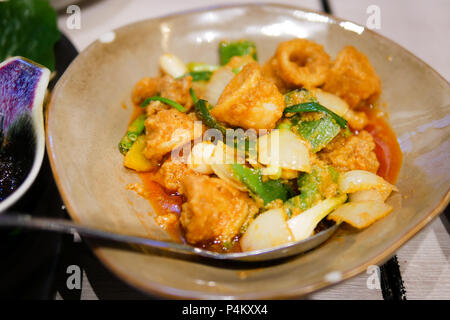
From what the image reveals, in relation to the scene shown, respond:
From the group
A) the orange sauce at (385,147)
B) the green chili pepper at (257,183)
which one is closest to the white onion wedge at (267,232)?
the green chili pepper at (257,183)

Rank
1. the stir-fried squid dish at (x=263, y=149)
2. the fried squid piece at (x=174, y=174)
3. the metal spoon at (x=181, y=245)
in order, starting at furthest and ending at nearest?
the fried squid piece at (x=174, y=174) < the stir-fried squid dish at (x=263, y=149) < the metal spoon at (x=181, y=245)

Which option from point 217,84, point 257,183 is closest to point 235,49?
point 217,84

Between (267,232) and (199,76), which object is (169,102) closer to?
(199,76)

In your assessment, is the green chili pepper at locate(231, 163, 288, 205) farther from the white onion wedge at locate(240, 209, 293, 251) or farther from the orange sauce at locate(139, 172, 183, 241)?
the orange sauce at locate(139, 172, 183, 241)

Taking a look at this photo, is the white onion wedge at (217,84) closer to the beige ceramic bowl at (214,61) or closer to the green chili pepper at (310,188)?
the beige ceramic bowl at (214,61)

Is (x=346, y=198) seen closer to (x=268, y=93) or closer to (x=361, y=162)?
(x=361, y=162)
